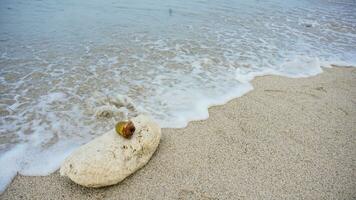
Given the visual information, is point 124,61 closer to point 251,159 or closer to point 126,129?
point 126,129

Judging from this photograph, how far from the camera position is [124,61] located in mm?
5336

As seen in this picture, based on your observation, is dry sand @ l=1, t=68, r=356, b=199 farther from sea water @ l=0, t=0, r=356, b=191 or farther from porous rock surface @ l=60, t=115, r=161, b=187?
sea water @ l=0, t=0, r=356, b=191

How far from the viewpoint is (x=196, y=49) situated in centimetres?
621

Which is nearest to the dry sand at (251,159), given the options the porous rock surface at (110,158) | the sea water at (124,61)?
the porous rock surface at (110,158)

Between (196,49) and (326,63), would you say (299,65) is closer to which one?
(326,63)

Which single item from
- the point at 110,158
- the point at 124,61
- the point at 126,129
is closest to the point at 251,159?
the point at 126,129

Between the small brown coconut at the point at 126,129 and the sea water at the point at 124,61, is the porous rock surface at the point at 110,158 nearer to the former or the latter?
the small brown coconut at the point at 126,129

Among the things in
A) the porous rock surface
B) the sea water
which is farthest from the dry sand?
the sea water

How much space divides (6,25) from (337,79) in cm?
777

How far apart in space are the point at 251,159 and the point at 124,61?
11.1ft

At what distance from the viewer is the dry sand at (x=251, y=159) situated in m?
2.48

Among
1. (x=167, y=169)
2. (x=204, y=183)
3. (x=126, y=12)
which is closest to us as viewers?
(x=204, y=183)

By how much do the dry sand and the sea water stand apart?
0.32 metres

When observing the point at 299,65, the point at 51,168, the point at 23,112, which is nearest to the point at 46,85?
the point at 23,112
